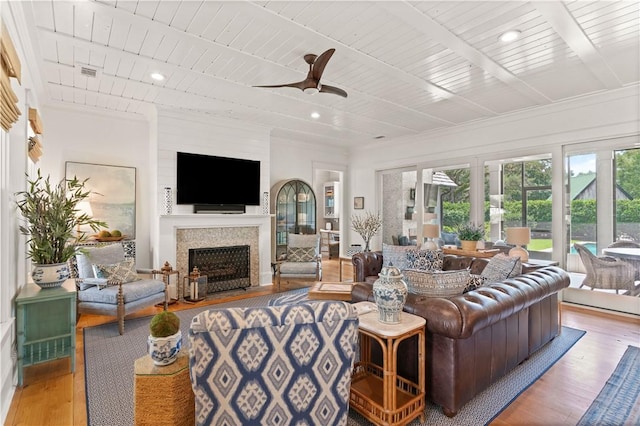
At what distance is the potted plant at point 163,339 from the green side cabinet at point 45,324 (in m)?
1.63

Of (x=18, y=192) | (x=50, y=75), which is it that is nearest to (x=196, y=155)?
(x=50, y=75)

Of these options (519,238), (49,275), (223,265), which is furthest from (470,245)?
(49,275)

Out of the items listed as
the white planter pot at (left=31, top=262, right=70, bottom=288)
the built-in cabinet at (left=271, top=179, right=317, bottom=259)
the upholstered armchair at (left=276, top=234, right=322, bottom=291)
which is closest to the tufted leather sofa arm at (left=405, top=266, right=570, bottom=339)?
the white planter pot at (left=31, top=262, right=70, bottom=288)

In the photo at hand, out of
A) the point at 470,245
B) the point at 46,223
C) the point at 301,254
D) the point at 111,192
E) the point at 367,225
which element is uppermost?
the point at 111,192

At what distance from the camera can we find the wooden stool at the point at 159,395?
5.44ft

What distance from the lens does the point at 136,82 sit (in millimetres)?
3914

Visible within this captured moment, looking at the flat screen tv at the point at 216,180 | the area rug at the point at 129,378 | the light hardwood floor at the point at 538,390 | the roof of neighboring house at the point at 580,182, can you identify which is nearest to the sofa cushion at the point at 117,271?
the area rug at the point at 129,378

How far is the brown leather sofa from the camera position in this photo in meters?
2.08

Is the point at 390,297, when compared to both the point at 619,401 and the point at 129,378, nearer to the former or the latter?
the point at 619,401

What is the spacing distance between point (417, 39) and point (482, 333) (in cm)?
255

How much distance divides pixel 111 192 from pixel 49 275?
266 centimetres

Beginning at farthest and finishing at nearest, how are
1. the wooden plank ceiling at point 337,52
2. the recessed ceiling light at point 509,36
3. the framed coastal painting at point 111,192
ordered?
1. the framed coastal painting at point 111,192
2. the recessed ceiling light at point 509,36
3. the wooden plank ceiling at point 337,52

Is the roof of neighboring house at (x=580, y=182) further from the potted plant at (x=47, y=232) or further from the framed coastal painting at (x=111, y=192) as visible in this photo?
the framed coastal painting at (x=111, y=192)

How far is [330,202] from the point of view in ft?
32.8
